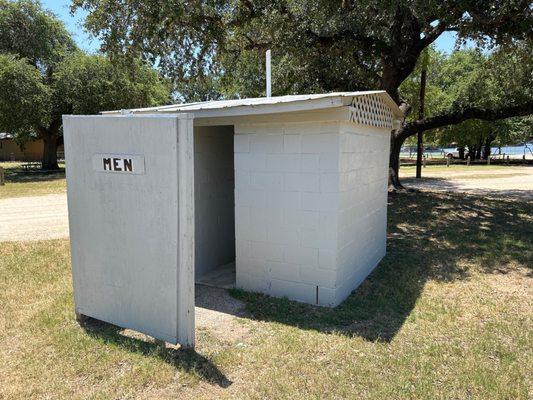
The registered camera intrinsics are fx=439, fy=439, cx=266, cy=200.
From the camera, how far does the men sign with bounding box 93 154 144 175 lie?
3.48 meters

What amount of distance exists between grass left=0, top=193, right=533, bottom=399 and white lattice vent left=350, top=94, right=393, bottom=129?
78.6 inches

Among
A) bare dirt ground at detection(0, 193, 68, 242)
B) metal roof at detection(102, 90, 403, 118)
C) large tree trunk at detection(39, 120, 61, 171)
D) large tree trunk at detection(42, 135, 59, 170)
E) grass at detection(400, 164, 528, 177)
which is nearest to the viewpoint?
metal roof at detection(102, 90, 403, 118)

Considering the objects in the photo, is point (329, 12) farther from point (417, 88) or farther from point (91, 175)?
point (417, 88)

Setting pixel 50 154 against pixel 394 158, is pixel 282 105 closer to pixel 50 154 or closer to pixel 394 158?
pixel 394 158

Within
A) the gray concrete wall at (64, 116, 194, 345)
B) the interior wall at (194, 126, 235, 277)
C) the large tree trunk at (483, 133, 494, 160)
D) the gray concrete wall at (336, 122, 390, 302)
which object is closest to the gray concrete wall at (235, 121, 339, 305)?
the gray concrete wall at (336, 122, 390, 302)

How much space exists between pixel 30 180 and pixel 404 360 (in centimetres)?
1996

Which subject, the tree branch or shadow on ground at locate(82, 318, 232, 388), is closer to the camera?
shadow on ground at locate(82, 318, 232, 388)

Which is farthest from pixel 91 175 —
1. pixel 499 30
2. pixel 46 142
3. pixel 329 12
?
pixel 46 142

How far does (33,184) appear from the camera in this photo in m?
17.9

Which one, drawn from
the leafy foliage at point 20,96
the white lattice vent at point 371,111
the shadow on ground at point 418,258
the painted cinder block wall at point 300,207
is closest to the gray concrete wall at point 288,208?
the painted cinder block wall at point 300,207

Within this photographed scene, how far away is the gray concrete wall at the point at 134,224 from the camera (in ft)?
11.0

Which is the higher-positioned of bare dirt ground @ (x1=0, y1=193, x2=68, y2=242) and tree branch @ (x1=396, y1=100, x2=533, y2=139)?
tree branch @ (x1=396, y1=100, x2=533, y2=139)

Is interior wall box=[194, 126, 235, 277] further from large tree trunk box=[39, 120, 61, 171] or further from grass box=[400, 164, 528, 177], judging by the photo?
large tree trunk box=[39, 120, 61, 171]

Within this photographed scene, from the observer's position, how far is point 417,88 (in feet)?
73.8
